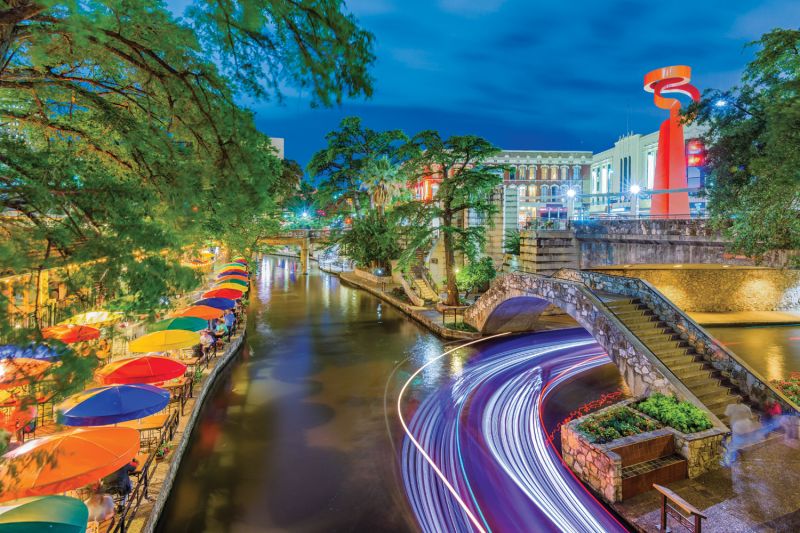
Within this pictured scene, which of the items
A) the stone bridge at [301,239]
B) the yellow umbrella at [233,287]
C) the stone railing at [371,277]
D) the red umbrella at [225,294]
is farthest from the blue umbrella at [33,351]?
the stone bridge at [301,239]

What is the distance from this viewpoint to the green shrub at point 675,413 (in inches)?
390

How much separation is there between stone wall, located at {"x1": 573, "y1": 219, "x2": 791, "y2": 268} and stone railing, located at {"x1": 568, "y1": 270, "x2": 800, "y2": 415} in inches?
175

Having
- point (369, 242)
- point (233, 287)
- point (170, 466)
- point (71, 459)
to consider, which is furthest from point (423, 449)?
point (369, 242)

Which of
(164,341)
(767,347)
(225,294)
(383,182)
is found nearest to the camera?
(164,341)

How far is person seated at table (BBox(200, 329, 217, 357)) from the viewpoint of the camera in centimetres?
1678

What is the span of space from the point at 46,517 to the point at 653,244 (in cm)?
2276

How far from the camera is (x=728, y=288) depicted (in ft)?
88.3

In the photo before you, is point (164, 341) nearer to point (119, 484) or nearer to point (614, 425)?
point (119, 484)

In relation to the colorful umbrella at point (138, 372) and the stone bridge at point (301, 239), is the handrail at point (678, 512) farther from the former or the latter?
the stone bridge at point (301, 239)

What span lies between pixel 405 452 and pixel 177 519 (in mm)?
4982

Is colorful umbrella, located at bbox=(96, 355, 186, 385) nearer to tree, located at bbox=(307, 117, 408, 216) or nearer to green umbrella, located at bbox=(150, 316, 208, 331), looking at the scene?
green umbrella, located at bbox=(150, 316, 208, 331)

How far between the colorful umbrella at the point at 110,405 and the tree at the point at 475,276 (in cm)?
2286

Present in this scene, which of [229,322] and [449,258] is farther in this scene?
[449,258]

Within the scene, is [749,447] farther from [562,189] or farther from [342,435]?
[562,189]
